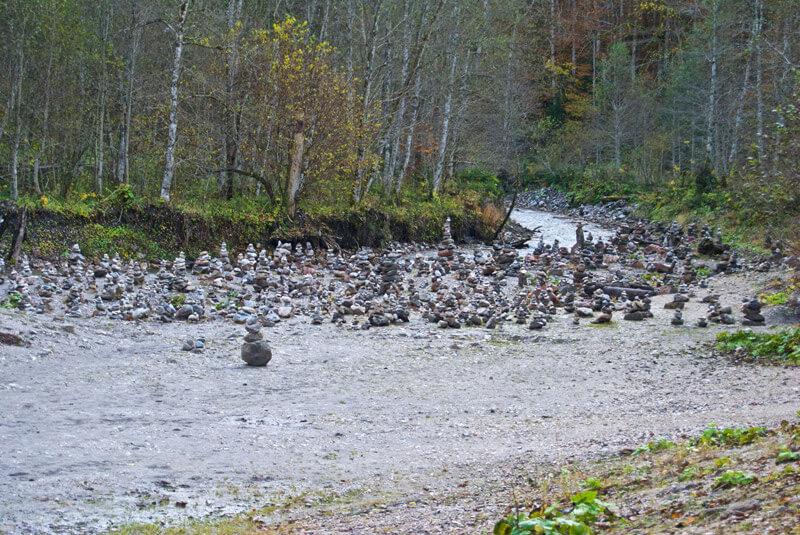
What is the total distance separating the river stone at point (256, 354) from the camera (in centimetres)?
1020

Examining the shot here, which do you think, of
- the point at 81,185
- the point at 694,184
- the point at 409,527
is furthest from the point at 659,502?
the point at 694,184

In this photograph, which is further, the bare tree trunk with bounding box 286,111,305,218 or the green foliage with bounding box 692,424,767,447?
the bare tree trunk with bounding box 286,111,305,218

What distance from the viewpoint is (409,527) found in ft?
15.1

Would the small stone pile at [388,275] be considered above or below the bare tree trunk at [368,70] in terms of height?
below

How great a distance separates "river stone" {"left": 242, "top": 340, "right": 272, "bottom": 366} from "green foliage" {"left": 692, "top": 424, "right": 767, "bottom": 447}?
624 centimetres

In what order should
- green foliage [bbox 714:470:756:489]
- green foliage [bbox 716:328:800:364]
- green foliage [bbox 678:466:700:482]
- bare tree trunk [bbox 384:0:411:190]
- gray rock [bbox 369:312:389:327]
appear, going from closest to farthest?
green foliage [bbox 714:470:756:489] < green foliage [bbox 678:466:700:482] < green foliage [bbox 716:328:800:364] < gray rock [bbox 369:312:389:327] < bare tree trunk [bbox 384:0:411:190]

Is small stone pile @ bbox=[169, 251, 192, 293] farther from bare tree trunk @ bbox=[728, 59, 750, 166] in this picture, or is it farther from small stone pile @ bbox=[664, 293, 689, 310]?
bare tree trunk @ bbox=[728, 59, 750, 166]

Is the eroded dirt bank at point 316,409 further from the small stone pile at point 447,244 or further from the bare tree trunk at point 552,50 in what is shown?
the bare tree trunk at point 552,50

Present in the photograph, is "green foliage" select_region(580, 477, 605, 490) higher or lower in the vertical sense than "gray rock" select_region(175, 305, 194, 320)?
higher

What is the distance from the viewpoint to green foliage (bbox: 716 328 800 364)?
9883 mm

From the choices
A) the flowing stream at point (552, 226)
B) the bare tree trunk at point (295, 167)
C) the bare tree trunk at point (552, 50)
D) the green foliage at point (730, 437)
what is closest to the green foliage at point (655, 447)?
the green foliage at point (730, 437)

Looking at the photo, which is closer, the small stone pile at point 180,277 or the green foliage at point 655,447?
the green foliage at point 655,447

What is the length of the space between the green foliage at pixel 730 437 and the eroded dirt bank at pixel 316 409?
0.68 meters

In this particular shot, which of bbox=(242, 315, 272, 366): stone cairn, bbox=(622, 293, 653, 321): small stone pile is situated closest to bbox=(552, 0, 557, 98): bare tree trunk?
bbox=(622, 293, 653, 321): small stone pile
